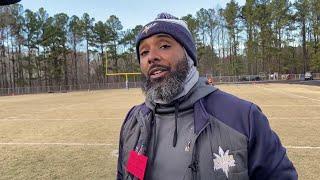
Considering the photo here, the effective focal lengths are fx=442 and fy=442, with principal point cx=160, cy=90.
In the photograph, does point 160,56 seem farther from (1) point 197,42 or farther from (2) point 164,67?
(1) point 197,42

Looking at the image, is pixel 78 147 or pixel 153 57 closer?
pixel 153 57

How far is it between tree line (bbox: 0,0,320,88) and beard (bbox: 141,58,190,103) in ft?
239

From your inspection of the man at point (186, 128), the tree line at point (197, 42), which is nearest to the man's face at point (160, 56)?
the man at point (186, 128)

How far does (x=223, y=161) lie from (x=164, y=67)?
1.82ft

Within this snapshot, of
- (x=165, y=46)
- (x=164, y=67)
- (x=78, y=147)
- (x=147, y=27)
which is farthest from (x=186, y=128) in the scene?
(x=78, y=147)

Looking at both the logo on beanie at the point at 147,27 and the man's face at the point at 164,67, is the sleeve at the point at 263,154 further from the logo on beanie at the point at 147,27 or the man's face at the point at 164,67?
the logo on beanie at the point at 147,27

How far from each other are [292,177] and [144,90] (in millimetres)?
853

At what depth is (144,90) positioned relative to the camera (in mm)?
2334

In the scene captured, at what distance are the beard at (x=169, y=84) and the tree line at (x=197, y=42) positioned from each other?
73.0 metres

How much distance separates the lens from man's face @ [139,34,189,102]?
7.02ft

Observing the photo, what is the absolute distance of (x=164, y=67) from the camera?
220 cm

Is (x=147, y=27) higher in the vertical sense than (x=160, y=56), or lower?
higher

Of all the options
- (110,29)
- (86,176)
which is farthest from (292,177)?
(110,29)

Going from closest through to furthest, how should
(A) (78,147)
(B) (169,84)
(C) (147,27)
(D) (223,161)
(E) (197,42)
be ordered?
(D) (223,161)
(B) (169,84)
(C) (147,27)
(A) (78,147)
(E) (197,42)
